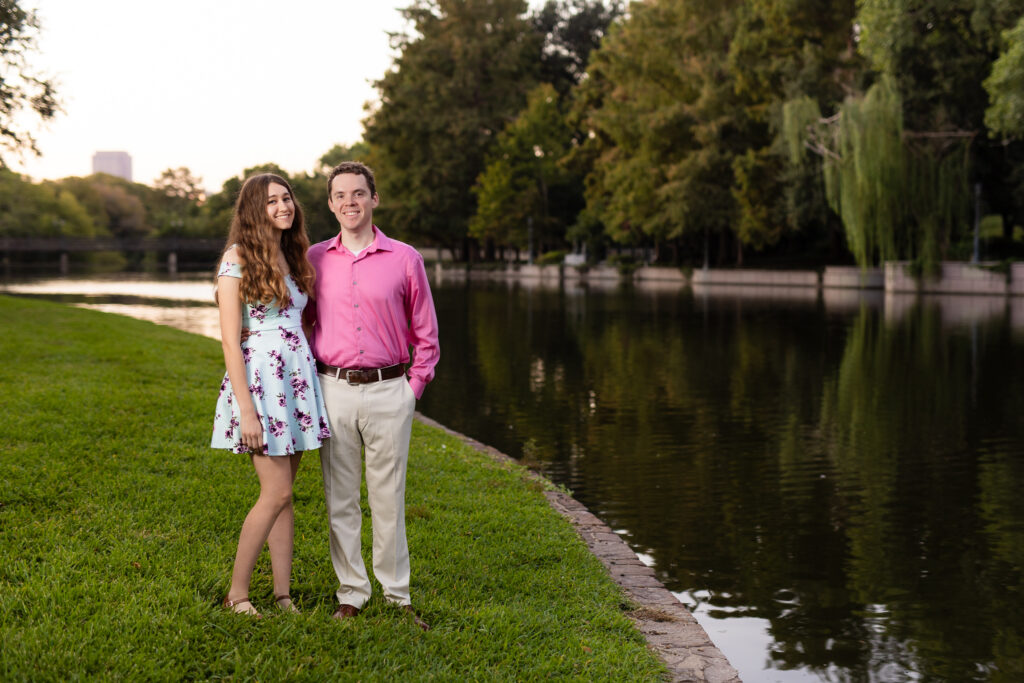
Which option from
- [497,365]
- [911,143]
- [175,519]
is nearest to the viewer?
[175,519]

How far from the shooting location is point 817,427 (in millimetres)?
12492

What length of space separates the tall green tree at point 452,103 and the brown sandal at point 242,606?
7558 cm

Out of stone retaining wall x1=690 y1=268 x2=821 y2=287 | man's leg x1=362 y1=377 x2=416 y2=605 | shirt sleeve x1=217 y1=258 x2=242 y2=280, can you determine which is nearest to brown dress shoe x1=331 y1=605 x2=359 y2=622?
man's leg x1=362 y1=377 x2=416 y2=605

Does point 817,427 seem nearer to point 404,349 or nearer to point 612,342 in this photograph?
point 404,349

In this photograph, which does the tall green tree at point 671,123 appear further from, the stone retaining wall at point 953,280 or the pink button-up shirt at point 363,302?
the pink button-up shirt at point 363,302

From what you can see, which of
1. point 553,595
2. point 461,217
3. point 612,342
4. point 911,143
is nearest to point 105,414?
point 553,595

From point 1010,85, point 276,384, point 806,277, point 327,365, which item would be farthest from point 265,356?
point 806,277

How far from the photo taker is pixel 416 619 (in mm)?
4898

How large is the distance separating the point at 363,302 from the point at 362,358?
0.84 ft

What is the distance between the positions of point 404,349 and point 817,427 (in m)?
8.65

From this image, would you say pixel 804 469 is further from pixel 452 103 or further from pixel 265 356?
pixel 452 103

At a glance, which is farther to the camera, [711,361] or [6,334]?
[711,361]

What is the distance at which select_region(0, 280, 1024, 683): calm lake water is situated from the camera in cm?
602

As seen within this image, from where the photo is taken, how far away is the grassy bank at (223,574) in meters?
4.30
